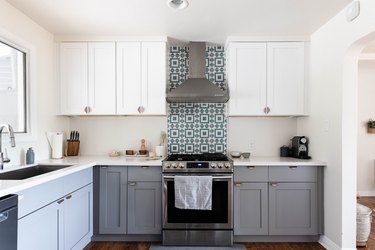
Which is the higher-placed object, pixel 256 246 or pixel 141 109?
pixel 141 109

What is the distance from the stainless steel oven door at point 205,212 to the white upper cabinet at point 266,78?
907mm

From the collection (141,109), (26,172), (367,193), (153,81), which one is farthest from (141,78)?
(367,193)

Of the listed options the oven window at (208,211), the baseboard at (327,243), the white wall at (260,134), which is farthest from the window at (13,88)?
the baseboard at (327,243)

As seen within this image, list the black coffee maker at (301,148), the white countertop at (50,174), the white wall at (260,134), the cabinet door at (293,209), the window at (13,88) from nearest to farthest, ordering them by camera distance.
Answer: the white countertop at (50,174) → the window at (13,88) → the cabinet door at (293,209) → the black coffee maker at (301,148) → the white wall at (260,134)

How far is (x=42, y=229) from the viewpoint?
1.89 metres

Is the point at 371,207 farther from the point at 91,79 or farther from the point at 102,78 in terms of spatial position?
the point at 91,79

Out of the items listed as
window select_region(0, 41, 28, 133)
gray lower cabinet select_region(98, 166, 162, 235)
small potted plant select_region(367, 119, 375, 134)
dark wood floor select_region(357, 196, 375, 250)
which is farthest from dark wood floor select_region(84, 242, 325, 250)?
small potted plant select_region(367, 119, 375, 134)

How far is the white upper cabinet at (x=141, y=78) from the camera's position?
10.1 ft

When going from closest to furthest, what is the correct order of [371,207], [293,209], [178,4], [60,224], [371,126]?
[60,224] → [178,4] → [293,209] → [371,207] → [371,126]

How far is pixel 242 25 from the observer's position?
9.04ft

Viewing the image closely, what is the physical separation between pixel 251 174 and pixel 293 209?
596mm

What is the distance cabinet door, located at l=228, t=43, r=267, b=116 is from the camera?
3.08 m

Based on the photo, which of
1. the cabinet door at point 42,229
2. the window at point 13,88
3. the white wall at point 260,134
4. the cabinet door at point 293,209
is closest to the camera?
the cabinet door at point 42,229

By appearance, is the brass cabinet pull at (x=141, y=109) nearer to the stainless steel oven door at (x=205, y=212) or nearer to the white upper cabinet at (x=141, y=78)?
the white upper cabinet at (x=141, y=78)
